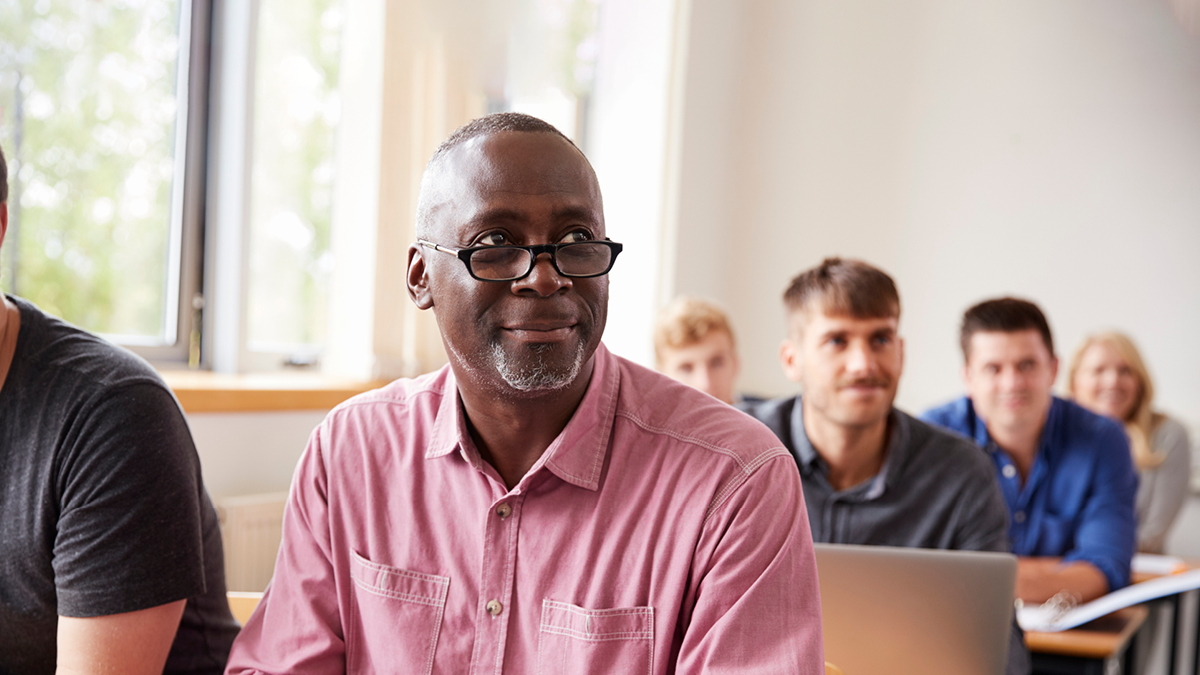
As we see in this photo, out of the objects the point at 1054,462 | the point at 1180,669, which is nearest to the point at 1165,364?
the point at 1180,669

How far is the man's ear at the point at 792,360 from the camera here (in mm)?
2271

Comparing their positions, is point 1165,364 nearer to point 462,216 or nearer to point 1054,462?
point 1054,462

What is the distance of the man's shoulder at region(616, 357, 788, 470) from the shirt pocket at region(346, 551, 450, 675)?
12.5 inches

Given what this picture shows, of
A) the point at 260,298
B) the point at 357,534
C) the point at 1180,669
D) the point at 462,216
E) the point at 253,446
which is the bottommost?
the point at 1180,669

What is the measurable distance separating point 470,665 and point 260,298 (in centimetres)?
229

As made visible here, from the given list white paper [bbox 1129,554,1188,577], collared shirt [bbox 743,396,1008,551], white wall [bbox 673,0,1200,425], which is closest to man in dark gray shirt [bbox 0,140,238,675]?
collared shirt [bbox 743,396,1008,551]

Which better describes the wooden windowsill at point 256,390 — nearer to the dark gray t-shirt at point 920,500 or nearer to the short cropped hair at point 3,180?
the short cropped hair at point 3,180

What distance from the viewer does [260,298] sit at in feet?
10.5

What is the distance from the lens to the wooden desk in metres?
2.12

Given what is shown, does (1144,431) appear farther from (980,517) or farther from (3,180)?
(3,180)

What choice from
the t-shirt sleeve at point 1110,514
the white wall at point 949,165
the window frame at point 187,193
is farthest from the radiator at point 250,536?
the white wall at point 949,165

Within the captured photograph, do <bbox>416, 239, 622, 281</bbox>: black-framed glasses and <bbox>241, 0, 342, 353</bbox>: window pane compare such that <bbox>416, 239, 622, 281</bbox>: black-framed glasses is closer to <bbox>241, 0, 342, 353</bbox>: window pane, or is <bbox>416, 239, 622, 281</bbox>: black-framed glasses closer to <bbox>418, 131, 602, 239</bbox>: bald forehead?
<bbox>418, 131, 602, 239</bbox>: bald forehead

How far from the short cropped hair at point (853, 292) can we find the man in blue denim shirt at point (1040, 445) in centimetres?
77

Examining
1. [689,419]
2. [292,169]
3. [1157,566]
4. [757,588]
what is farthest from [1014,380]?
[292,169]
